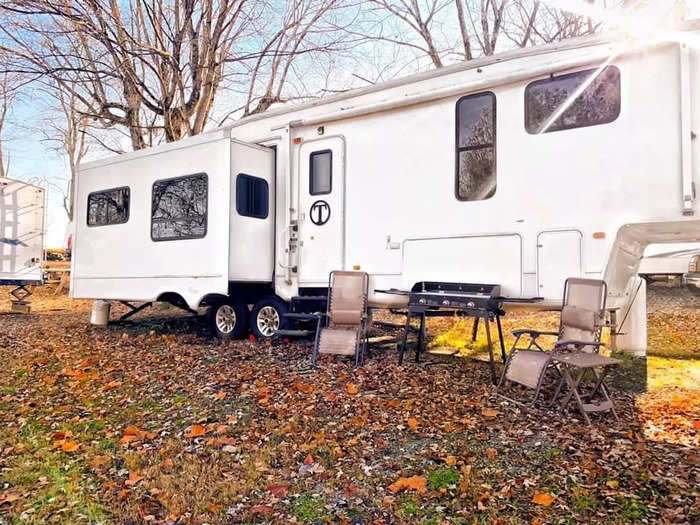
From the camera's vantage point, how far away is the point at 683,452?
3539 mm

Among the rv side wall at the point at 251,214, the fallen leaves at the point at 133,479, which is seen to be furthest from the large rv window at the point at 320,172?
the fallen leaves at the point at 133,479

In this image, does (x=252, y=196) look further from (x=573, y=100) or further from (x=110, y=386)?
(x=573, y=100)

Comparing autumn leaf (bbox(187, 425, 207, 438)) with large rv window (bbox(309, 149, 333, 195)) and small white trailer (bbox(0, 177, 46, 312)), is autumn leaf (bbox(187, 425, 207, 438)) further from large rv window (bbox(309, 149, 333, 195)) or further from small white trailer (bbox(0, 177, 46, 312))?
small white trailer (bbox(0, 177, 46, 312))

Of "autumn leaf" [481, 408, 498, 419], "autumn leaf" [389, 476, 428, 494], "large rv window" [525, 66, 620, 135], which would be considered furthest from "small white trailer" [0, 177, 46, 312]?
"autumn leaf" [389, 476, 428, 494]

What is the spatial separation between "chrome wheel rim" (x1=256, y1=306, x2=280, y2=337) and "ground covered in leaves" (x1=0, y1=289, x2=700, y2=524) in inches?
55.2

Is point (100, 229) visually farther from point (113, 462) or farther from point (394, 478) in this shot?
point (394, 478)

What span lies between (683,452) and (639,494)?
86 centimetres

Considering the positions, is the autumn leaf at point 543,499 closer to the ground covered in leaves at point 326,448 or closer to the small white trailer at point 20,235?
the ground covered in leaves at point 326,448

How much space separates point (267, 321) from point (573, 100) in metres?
5.00

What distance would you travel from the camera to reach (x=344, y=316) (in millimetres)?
6730

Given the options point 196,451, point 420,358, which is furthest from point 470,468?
point 420,358

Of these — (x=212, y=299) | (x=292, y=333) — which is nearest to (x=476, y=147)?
(x=292, y=333)

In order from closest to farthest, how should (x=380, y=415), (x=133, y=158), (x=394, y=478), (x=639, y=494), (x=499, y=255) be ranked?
(x=639, y=494) → (x=394, y=478) → (x=380, y=415) → (x=499, y=255) → (x=133, y=158)

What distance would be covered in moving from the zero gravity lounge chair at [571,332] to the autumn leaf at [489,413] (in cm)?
34
